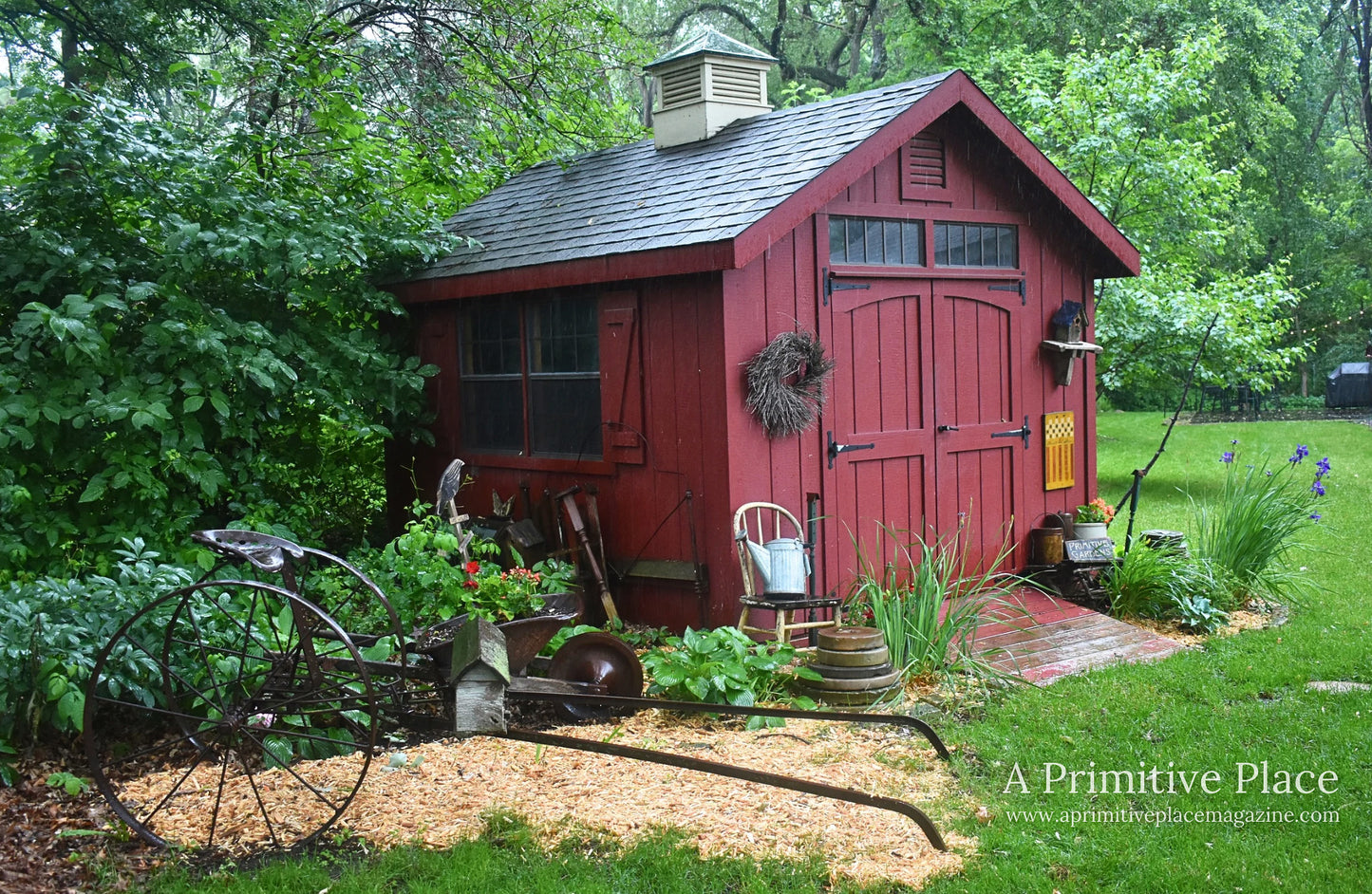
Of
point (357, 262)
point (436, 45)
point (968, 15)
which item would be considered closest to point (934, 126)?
point (357, 262)

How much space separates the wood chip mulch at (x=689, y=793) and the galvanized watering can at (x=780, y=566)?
0.86 metres

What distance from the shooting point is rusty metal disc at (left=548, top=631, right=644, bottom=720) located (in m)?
5.48

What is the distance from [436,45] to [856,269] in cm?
681

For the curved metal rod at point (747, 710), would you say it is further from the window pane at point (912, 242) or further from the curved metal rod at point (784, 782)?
the window pane at point (912, 242)

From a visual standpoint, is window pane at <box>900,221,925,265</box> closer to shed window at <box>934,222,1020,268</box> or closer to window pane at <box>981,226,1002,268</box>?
shed window at <box>934,222,1020,268</box>

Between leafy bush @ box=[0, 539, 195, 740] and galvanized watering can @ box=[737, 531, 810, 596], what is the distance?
288cm

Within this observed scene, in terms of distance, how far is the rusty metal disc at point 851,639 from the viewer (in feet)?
18.3

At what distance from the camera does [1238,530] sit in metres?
7.94

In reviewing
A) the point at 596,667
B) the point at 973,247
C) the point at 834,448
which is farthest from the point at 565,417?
the point at 973,247

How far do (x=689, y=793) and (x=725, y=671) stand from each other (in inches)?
39.6

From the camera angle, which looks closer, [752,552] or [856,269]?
[752,552]

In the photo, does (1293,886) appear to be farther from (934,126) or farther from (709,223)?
(934,126)

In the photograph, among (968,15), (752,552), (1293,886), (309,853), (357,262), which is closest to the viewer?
(1293,886)

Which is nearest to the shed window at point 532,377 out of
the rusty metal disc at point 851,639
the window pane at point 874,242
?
the window pane at point 874,242
